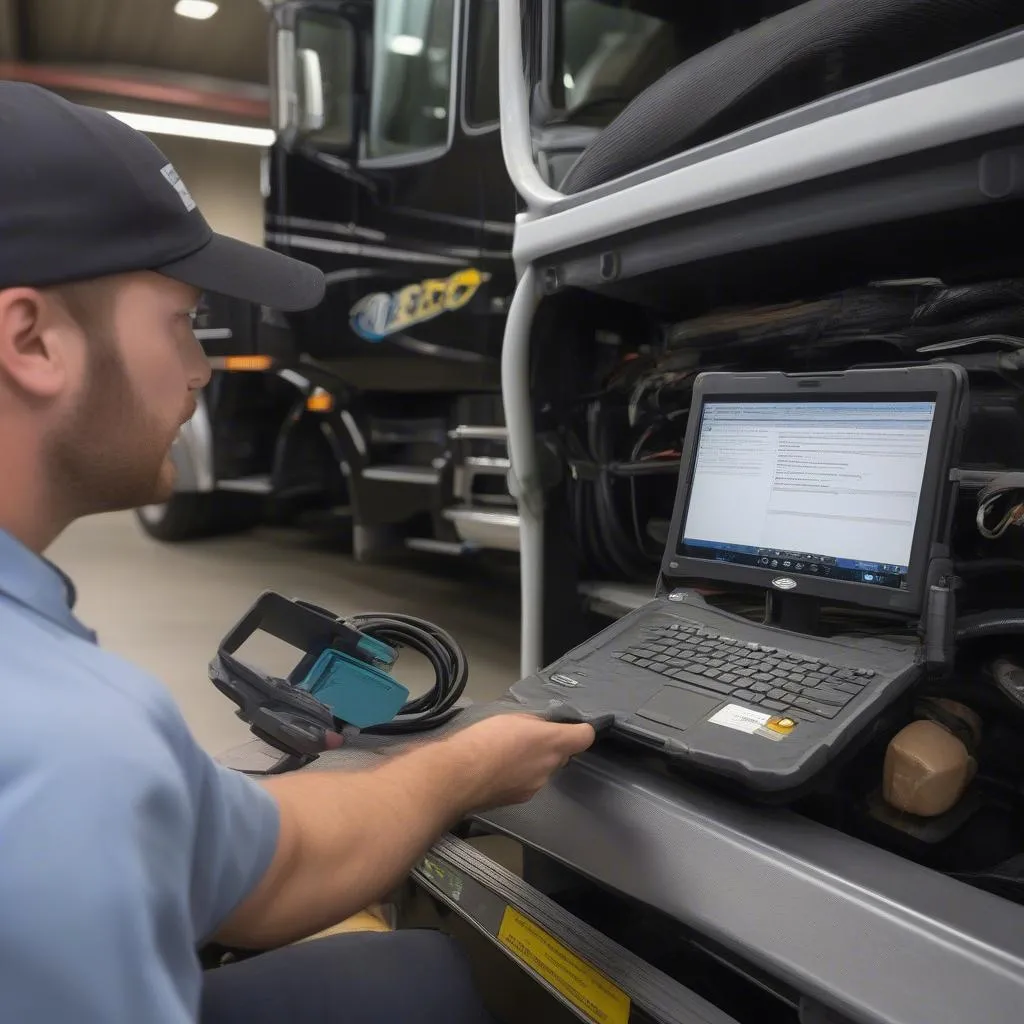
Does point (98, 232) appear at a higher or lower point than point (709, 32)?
lower

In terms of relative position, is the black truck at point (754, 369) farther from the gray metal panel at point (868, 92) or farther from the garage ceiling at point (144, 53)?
the garage ceiling at point (144, 53)

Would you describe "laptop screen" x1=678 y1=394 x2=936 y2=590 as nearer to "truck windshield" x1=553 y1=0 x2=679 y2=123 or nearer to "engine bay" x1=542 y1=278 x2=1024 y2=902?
"engine bay" x1=542 y1=278 x2=1024 y2=902

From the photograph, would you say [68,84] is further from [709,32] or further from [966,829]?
[966,829]

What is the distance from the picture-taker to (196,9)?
7035mm

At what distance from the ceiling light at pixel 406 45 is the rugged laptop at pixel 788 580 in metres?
2.40

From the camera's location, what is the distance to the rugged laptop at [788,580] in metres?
0.84

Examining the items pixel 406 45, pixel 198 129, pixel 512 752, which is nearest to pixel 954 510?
pixel 512 752

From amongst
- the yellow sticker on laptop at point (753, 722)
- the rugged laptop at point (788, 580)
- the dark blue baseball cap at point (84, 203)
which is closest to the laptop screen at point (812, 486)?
the rugged laptop at point (788, 580)

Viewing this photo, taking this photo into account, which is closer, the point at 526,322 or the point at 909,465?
the point at 909,465

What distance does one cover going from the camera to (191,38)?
771 centimetres

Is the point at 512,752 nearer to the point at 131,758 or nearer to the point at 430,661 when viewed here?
the point at 430,661

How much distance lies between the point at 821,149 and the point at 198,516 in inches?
189

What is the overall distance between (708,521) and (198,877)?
2.55ft

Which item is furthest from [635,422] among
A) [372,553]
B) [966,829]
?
[372,553]
